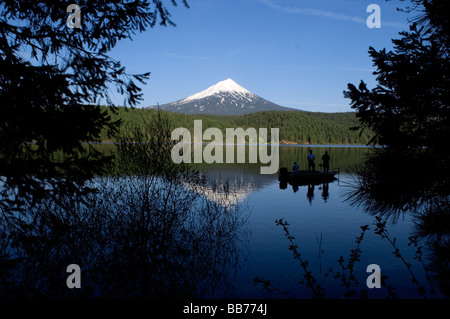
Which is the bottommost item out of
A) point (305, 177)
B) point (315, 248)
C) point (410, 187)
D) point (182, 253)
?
point (315, 248)

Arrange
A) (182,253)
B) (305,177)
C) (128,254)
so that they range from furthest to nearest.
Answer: (305,177)
(182,253)
(128,254)

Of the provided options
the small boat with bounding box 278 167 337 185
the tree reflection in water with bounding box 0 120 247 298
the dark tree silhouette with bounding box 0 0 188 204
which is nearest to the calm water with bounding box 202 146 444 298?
the tree reflection in water with bounding box 0 120 247 298

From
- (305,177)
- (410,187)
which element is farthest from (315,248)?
(305,177)

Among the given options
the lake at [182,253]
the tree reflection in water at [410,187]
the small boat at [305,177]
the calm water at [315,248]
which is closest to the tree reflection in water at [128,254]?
the lake at [182,253]

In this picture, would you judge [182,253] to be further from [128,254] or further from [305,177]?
[305,177]

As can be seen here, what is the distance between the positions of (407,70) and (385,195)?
1.96 meters

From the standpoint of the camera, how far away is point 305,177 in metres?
31.9

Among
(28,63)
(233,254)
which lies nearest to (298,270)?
(233,254)

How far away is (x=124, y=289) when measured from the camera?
24.6ft

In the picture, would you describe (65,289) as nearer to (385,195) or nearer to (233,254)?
(233,254)

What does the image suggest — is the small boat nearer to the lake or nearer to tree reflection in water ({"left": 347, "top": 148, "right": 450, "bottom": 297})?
the lake

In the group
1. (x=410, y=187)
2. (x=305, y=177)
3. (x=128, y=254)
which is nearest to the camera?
(x=410, y=187)

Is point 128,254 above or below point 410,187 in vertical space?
below

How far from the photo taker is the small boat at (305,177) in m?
31.3
